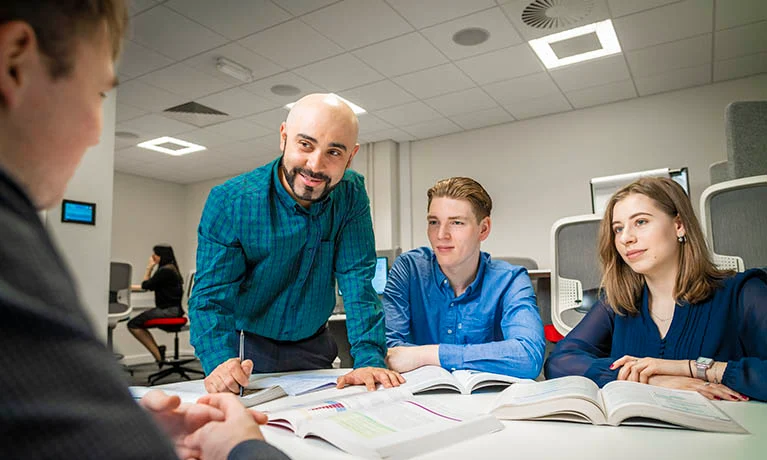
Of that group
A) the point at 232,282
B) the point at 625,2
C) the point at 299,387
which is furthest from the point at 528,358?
the point at 625,2

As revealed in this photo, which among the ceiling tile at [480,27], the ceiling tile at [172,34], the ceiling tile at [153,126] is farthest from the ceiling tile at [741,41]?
the ceiling tile at [153,126]

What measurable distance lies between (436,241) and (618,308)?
0.57 m

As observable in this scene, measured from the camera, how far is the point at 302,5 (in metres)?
3.15

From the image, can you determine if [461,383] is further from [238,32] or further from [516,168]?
[516,168]

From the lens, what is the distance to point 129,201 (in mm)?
7277

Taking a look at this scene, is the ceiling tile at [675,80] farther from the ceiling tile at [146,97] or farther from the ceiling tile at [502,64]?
the ceiling tile at [146,97]

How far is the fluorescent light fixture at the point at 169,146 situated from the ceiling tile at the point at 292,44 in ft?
8.35

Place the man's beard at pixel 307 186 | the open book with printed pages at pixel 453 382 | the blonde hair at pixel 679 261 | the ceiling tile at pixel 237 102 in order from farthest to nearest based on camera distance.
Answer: the ceiling tile at pixel 237 102 → the blonde hair at pixel 679 261 → the man's beard at pixel 307 186 → the open book with printed pages at pixel 453 382

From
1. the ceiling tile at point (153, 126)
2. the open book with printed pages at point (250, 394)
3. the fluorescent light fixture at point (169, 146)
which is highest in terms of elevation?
the ceiling tile at point (153, 126)

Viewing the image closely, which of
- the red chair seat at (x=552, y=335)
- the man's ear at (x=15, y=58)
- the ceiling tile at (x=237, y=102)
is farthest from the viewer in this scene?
the ceiling tile at (x=237, y=102)

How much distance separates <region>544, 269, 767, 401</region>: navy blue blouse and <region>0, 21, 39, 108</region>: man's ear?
1.19 meters

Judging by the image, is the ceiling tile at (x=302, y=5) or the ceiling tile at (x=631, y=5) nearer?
the ceiling tile at (x=302, y=5)

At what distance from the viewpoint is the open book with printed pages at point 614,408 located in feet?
2.42

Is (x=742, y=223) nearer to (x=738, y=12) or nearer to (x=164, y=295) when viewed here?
(x=738, y=12)
